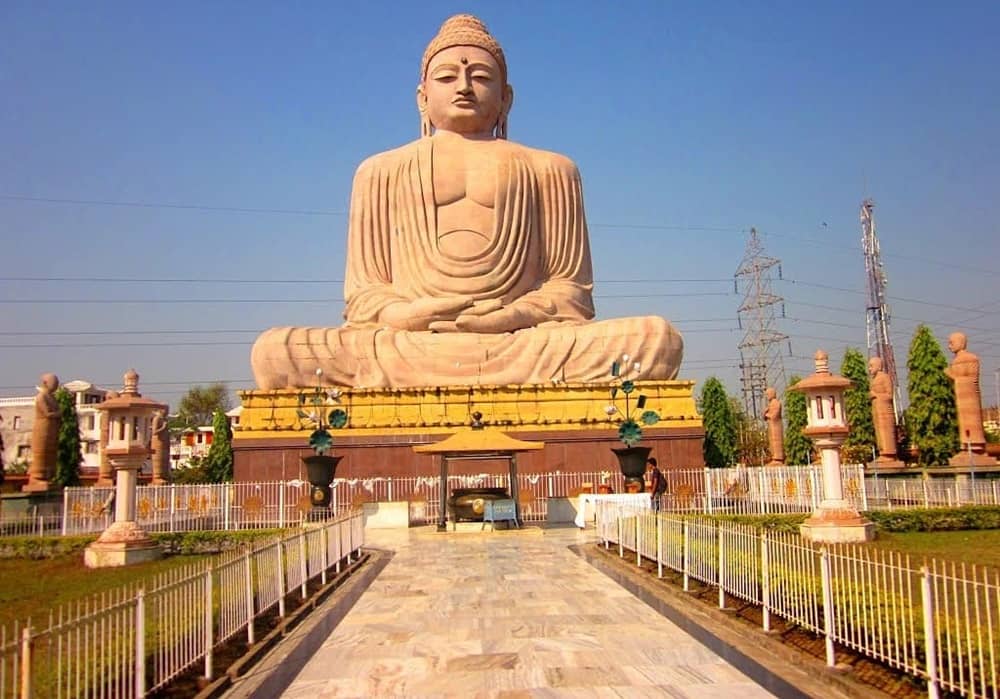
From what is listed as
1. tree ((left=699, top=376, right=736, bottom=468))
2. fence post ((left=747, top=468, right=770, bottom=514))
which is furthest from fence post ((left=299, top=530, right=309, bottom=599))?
tree ((left=699, top=376, right=736, bottom=468))

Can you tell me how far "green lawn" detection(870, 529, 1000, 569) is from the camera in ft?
32.4

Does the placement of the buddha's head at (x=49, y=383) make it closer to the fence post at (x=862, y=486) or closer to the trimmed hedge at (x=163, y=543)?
the trimmed hedge at (x=163, y=543)

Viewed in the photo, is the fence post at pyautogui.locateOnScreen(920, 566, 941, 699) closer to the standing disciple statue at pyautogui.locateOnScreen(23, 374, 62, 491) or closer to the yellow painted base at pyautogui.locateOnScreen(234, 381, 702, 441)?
the yellow painted base at pyautogui.locateOnScreen(234, 381, 702, 441)

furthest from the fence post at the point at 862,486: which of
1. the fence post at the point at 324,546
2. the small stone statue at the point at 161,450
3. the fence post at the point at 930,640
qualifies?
the small stone statue at the point at 161,450

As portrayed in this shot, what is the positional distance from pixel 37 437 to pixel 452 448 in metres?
12.6

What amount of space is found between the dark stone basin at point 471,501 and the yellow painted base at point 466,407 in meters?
A: 4.27

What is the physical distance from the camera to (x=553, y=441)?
20094 millimetres

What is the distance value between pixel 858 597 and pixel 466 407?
15.6 m

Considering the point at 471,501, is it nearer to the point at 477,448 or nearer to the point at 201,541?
the point at 477,448

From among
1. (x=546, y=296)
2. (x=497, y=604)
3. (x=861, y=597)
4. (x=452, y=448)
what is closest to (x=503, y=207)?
(x=546, y=296)

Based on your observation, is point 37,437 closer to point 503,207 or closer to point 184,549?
point 184,549

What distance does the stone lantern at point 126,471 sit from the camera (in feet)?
38.4

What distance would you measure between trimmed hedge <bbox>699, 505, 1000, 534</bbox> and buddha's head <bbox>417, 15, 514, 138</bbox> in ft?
50.8

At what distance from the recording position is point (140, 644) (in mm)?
4605
